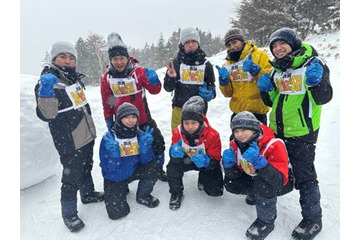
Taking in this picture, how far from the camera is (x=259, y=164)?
2.70 m

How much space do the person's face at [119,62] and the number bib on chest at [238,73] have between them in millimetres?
1555

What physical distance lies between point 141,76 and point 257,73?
1.72m

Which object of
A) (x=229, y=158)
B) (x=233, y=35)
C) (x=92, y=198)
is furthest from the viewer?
(x=92, y=198)

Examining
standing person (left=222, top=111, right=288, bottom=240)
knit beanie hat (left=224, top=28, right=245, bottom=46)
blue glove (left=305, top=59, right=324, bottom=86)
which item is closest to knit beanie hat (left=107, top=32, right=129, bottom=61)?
knit beanie hat (left=224, top=28, right=245, bottom=46)

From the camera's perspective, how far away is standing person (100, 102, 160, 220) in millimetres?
3406

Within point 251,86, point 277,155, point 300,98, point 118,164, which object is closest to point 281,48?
point 300,98

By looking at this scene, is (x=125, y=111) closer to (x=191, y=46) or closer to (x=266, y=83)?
(x=191, y=46)

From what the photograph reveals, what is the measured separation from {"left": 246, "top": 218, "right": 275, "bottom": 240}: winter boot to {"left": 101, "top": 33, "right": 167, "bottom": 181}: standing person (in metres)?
1.78

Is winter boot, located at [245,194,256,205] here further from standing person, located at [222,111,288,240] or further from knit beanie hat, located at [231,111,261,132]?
knit beanie hat, located at [231,111,261,132]

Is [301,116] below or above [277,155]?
above

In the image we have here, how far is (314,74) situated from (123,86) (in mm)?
2576

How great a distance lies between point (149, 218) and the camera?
3369mm

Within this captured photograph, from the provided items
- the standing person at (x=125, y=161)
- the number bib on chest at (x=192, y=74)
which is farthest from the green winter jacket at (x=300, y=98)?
the standing person at (x=125, y=161)

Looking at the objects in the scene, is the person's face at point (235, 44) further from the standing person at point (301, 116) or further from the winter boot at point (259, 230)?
the winter boot at point (259, 230)
